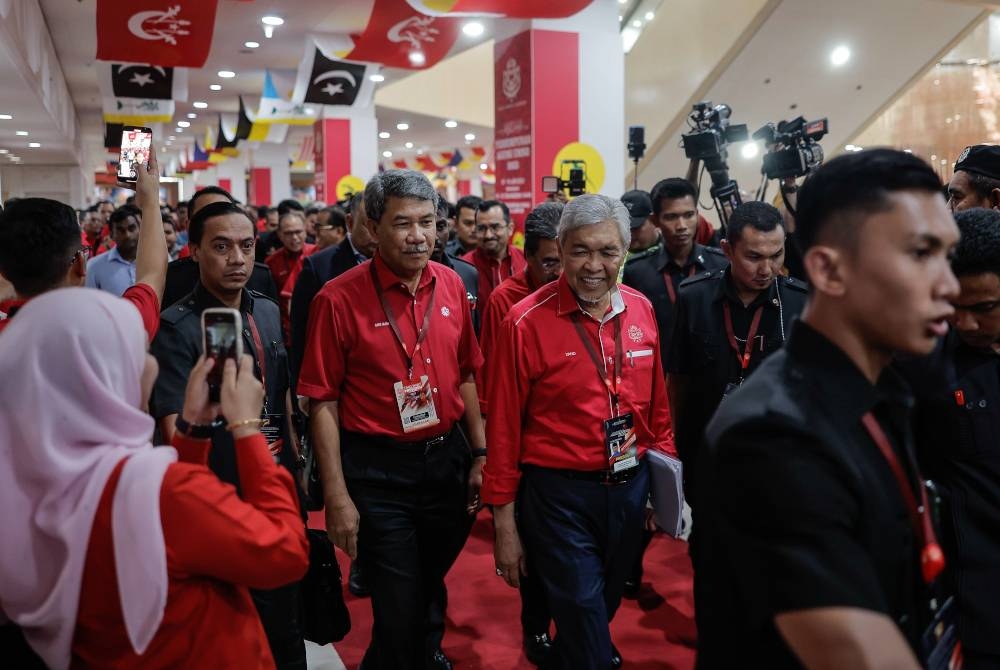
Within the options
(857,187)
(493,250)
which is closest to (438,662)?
(857,187)

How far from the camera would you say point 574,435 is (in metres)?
2.55

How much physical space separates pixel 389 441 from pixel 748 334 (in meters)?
1.28

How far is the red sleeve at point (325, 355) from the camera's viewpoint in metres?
2.68

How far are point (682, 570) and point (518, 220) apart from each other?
A: 4868 mm

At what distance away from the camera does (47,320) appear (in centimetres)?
141

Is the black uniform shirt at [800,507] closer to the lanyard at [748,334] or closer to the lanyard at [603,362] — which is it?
the lanyard at [603,362]

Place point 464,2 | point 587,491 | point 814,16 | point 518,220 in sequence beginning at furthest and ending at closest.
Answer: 1. point 814,16
2. point 518,220
3. point 464,2
4. point 587,491

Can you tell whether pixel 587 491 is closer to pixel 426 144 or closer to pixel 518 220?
pixel 518 220

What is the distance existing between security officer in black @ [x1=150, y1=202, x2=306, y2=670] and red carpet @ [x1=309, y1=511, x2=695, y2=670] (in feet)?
2.56

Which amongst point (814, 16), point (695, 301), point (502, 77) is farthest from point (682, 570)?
point (814, 16)

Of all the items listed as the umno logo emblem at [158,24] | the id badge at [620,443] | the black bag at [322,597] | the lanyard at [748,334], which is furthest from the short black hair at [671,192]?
the umno logo emblem at [158,24]

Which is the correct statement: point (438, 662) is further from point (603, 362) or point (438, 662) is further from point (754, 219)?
point (754, 219)

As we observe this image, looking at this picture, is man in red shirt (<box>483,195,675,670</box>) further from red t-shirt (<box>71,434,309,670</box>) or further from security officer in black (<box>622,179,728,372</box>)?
security officer in black (<box>622,179,728,372</box>)

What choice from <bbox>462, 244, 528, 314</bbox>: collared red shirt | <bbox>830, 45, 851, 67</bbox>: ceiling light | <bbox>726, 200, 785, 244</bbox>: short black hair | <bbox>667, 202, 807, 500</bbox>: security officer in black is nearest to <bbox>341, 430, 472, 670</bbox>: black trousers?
<bbox>667, 202, 807, 500</bbox>: security officer in black
